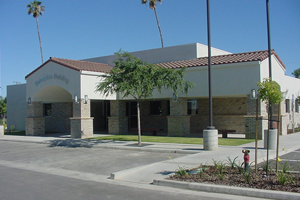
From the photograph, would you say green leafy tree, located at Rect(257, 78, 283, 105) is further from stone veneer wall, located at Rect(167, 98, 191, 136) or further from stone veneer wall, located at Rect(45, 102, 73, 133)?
stone veneer wall, located at Rect(45, 102, 73, 133)

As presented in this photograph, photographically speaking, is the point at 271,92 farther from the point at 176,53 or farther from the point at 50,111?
the point at 50,111

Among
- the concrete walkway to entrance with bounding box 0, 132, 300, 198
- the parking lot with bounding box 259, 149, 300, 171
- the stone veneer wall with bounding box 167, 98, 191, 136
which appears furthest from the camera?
the stone veneer wall with bounding box 167, 98, 191, 136

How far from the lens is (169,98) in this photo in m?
23.2

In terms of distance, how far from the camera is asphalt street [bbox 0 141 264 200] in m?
7.88

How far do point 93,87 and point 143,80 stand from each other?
22.7ft

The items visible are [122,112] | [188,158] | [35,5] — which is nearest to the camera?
[188,158]

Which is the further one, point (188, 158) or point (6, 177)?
point (188, 158)

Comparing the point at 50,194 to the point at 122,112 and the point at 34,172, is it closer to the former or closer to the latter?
the point at 34,172

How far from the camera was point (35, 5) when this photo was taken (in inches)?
1881

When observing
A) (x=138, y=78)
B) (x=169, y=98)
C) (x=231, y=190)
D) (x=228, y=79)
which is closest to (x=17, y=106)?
(x=169, y=98)

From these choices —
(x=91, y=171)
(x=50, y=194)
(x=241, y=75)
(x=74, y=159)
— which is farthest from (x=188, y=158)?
(x=241, y=75)

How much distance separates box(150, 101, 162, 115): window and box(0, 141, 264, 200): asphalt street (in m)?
11.0

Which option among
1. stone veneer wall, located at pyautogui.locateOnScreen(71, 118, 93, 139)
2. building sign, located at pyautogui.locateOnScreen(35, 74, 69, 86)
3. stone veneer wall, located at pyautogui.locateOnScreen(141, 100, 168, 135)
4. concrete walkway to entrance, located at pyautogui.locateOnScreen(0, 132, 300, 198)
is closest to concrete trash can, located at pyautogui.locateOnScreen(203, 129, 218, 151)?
concrete walkway to entrance, located at pyautogui.locateOnScreen(0, 132, 300, 198)

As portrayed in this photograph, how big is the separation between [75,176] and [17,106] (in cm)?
2383
